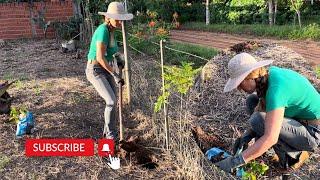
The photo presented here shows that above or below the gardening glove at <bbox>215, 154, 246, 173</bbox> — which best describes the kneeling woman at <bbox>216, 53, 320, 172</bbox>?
above

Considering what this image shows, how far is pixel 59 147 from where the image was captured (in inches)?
161

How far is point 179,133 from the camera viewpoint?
12.0 ft

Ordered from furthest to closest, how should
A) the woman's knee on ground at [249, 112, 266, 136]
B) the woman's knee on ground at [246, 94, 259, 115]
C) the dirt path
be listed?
the dirt path → the woman's knee on ground at [246, 94, 259, 115] → the woman's knee on ground at [249, 112, 266, 136]

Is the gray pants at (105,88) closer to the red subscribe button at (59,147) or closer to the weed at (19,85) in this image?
the red subscribe button at (59,147)

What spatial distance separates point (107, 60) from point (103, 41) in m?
0.30

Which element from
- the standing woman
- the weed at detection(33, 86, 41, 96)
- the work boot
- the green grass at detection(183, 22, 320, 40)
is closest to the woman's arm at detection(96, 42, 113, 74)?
the standing woman

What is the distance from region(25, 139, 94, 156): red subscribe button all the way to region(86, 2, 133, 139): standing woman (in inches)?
10.0

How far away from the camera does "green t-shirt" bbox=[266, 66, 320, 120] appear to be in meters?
2.47

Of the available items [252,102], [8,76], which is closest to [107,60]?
[252,102]

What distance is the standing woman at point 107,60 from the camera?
387 cm

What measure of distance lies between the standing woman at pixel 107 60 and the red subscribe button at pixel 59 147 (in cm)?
25

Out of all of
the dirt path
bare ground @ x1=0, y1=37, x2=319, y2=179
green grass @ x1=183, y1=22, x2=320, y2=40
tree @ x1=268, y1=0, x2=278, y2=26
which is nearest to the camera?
bare ground @ x1=0, y1=37, x2=319, y2=179

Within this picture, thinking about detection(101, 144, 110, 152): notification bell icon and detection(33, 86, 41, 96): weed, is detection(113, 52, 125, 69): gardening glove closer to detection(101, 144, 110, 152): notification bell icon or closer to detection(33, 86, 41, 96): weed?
detection(101, 144, 110, 152): notification bell icon

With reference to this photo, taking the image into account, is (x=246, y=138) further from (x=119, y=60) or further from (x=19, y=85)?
(x=19, y=85)
